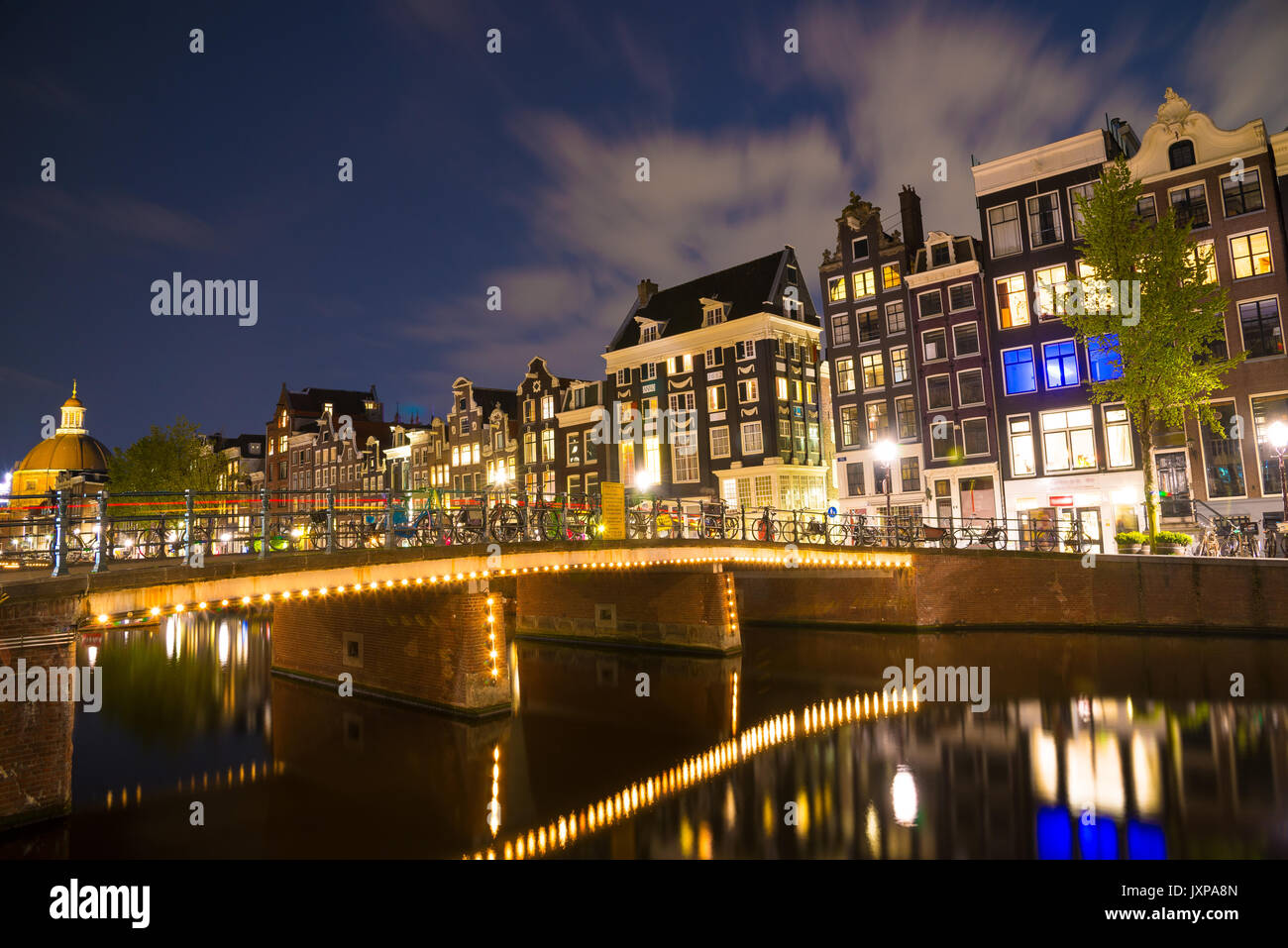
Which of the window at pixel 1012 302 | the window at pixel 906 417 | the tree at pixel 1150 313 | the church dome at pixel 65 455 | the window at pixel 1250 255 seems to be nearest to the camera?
the tree at pixel 1150 313

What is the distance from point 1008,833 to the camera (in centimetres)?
1091

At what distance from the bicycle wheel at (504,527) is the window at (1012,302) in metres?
29.1

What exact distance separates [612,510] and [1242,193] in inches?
1247

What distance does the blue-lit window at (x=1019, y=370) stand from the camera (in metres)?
35.6

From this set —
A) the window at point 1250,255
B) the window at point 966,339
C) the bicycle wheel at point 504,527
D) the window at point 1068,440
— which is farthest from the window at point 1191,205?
the bicycle wheel at point 504,527

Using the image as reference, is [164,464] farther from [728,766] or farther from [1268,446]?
[1268,446]

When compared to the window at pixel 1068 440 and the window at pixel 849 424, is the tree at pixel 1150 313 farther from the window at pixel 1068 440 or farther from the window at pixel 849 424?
the window at pixel 849 424

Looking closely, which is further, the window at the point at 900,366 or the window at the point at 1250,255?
Answer: the window at the point at 900,366

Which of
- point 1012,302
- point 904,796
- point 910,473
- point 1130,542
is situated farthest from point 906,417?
point 904,796

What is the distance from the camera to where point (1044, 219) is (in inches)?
1400

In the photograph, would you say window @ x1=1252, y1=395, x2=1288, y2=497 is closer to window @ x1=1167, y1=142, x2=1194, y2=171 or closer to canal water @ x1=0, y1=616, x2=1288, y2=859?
canal water @ x1=0, y1=616, x2=1288, y2=859
